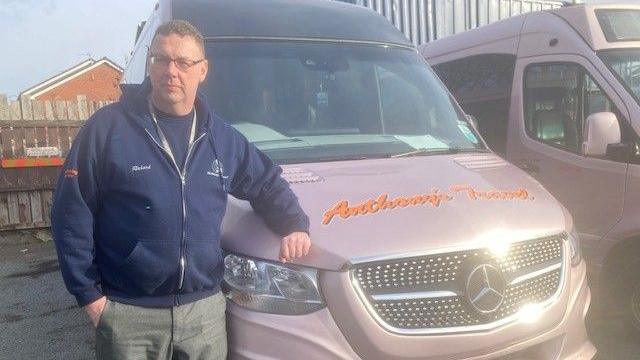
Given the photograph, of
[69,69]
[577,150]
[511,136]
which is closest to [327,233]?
[577,150]

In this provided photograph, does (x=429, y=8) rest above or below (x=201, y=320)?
above

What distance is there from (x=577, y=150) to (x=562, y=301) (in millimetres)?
2233

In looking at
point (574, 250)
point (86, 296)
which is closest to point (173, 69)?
point (86, 296)

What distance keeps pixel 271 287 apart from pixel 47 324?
4025 millimetres

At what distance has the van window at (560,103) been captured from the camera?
4410 millimetres

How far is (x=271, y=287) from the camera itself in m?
2.33

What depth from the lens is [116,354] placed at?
217 centimetres

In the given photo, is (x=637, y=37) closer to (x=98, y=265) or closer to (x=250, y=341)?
(x=250, y=341)

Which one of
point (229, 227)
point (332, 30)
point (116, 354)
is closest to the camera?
point (116, 354)

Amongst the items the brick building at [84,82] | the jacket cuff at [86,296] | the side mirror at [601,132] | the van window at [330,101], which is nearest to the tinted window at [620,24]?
the side mirror at [601,132]

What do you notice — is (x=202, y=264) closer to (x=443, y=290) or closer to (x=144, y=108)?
(x=144, y=108)

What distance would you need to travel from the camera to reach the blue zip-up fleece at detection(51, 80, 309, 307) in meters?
2.09

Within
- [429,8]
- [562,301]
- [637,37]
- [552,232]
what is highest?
[429,8]

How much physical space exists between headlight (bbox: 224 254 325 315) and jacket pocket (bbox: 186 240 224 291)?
117 millimetres
